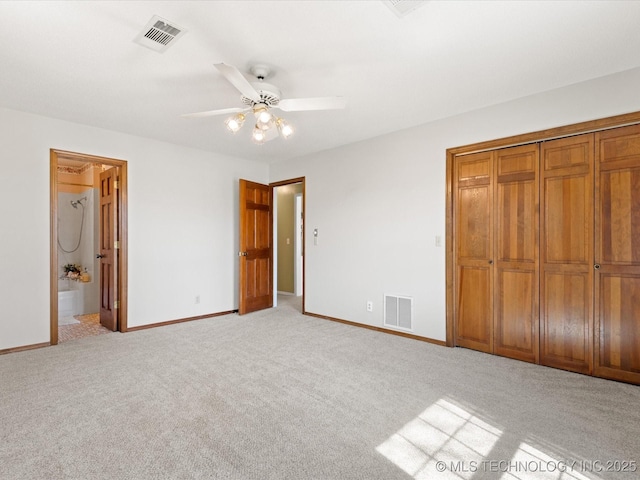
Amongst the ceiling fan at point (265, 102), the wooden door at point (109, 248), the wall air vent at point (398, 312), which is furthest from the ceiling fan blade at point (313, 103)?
the wooden door at point (109, 248)

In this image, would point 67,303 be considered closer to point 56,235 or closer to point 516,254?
point 56,235

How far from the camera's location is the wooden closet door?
3.12m

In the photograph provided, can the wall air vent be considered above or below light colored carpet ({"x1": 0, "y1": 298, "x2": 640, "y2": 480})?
above

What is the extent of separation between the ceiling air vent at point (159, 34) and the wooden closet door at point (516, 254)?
9.87 feet

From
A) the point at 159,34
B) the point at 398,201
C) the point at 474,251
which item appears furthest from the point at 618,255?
the point at 159,34

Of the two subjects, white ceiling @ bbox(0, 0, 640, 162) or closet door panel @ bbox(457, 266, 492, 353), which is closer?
white ceiling @ bbox(0, 0, 640, 162)

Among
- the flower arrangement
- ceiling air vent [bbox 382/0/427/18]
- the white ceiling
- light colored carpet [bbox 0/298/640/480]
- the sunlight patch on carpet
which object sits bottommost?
the sunlight patch on carpet

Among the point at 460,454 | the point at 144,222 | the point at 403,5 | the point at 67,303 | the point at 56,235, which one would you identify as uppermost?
the point at 403,5

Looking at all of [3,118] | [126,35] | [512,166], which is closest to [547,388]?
[512,166]

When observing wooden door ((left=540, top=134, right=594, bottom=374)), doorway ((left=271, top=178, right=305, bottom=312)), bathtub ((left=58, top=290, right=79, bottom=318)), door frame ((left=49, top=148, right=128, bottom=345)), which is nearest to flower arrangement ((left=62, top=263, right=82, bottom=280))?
bathtub ((left=58, top=290, right=79, bottom=318))

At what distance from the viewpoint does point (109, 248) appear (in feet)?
14.4

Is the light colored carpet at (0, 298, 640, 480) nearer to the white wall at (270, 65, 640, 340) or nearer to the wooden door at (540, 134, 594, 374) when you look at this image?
the wooden door at (540, 134, 594, 374)

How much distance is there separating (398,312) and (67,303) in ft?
16.6

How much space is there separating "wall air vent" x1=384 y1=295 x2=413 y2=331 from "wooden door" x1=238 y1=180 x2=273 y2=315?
2186 millimetres
